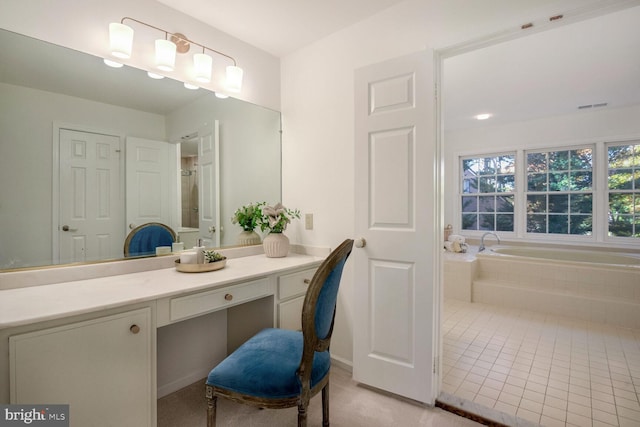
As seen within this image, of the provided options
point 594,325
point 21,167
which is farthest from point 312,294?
point 594,325

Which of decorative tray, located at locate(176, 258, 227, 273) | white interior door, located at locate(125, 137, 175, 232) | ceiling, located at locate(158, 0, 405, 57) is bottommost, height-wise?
decorative tray, located at locate(176, 258, 227, 273)

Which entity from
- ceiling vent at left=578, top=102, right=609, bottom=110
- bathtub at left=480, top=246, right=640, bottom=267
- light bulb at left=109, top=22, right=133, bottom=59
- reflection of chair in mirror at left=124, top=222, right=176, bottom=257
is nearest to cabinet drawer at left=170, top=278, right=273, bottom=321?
reflection of chair in mirror at left=124, top=222, right=176, bottom=257

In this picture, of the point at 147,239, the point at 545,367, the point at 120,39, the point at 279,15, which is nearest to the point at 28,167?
the point at 147,239

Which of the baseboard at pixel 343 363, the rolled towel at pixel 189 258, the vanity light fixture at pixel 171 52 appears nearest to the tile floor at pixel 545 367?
the baseboard at pixel 343 363

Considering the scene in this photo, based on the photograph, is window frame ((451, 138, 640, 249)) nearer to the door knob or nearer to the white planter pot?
the door knob

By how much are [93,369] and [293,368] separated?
78 centimetres

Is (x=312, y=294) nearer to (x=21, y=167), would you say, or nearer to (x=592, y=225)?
(x=21, y=167)

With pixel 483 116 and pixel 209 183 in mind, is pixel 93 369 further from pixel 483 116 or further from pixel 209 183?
pixel 483 116

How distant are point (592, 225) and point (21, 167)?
18.9 feet

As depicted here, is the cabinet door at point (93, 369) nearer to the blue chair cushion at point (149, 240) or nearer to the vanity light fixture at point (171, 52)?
the blue chair cushion at point (149, 240)

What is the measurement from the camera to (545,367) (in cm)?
215

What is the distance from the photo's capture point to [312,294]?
1.19m

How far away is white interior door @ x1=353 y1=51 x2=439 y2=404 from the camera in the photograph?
5.63 ft

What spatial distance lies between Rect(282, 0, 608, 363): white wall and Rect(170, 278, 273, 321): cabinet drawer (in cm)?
64
